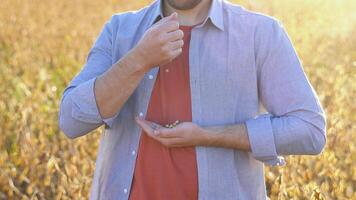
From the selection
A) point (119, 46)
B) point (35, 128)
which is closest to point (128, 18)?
point (119, 46)

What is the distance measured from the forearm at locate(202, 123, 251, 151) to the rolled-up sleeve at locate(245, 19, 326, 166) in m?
0.02

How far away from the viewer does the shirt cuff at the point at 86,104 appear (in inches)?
101

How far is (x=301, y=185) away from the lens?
4.00 m

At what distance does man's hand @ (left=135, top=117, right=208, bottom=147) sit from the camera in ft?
8.23

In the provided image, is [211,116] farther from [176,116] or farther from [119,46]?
[119,46]

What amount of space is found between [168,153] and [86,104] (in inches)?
10.9

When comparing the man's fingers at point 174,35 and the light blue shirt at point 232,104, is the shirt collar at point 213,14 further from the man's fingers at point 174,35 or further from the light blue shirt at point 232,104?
the man's fingers at point 174,35

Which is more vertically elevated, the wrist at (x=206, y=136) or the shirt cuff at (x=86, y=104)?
the shirt cuff at (x=86, y=104)

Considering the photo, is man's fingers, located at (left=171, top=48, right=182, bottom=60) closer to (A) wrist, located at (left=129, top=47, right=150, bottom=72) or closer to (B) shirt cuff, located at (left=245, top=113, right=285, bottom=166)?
(A) wrist, located at (left=129, top=47, right=150, bottom=72)

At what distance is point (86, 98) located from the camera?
2.56 meters

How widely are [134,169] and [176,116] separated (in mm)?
203

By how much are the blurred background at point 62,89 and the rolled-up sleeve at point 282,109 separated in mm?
619

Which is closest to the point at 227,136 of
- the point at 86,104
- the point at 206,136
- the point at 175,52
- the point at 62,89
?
the point at 206,136

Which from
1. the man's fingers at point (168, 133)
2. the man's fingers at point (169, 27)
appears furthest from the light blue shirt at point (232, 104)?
the man's fingers at point (169, 27)
